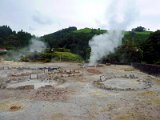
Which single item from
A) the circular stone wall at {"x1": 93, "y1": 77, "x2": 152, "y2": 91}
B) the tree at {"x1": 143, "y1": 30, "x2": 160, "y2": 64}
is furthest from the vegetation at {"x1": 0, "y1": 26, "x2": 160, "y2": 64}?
the circular stone wall at {"x1": 93, "y1": 77, "x2": 152, "y2": 91}

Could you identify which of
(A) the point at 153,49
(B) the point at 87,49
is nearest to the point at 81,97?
(A) the point at 153,49

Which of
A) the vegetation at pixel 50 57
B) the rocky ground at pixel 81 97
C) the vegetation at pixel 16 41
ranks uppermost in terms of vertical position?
the vegetation at pixel 16 41

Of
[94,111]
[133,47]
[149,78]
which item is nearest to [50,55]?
[133,47]

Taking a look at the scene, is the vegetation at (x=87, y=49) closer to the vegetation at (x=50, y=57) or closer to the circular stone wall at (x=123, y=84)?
the vegetation at (x=50, y=57)

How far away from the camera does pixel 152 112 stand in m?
17.1

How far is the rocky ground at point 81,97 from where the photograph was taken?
17.1 metres

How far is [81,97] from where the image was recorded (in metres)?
21.1

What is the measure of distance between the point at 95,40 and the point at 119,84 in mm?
21121

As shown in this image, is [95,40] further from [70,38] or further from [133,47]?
[70,38]

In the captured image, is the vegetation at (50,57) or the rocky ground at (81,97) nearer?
the rocky ground at (81,97)

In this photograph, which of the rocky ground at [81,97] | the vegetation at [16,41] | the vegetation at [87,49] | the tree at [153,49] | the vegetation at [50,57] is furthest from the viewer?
the vegetation at [16,41]

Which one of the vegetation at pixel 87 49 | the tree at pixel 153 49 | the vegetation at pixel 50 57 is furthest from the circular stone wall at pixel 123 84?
the vegetation at pixel 50 57

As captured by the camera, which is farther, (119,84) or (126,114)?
(119,84)

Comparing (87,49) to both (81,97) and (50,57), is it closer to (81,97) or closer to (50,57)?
(50,57)
